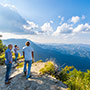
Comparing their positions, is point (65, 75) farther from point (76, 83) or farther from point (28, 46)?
point (28, 46)

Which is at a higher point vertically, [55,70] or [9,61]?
[9,61]

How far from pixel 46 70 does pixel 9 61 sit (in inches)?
115

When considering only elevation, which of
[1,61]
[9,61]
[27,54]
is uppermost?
[27,54]

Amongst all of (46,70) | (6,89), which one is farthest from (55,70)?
(6,89)

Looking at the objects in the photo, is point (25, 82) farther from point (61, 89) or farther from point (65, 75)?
point (65, 75)

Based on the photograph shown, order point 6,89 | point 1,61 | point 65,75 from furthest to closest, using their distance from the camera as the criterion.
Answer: point 1,61
point 65,75
point 6,89

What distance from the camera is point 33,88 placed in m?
3.33

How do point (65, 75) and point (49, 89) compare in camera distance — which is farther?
point (65, 75)

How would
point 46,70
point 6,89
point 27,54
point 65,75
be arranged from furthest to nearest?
point 65,75
point 46,70
point 27,54
point 6,89

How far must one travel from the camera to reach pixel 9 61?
3.72 m

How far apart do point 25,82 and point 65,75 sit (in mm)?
3566

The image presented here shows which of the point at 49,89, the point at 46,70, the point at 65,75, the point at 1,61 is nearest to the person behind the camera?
the point at 49,89

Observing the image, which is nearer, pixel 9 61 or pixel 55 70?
pixel 9 61

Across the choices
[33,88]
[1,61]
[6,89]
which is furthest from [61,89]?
[1,61]
